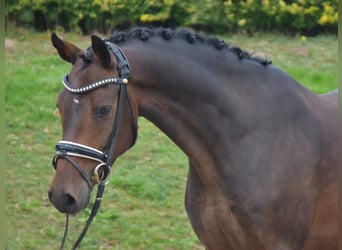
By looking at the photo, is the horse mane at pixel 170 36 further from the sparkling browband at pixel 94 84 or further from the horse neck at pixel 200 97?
the sparkling browband at pixel 94 84

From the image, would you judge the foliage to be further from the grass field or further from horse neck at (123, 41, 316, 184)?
horse neck at (123, 41, 316, 184)

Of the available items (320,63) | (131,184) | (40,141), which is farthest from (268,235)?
(320,63)

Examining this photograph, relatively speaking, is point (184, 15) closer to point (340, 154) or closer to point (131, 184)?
point (131, 184)

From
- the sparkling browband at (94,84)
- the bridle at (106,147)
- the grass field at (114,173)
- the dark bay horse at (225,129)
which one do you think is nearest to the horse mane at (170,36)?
the dark bay horse at (225,129)

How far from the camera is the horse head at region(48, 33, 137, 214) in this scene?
3223mm

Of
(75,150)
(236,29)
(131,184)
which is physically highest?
(75,150)

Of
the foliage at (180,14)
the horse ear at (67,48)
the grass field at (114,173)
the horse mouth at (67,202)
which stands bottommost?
the grass field at (114,173)

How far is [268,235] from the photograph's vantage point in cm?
358

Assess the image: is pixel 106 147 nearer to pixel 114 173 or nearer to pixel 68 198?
pixel 68 198

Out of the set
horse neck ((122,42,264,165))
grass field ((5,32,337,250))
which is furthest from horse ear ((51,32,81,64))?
grass field ((5,32,337,250))

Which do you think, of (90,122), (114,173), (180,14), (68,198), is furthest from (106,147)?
(180,14)

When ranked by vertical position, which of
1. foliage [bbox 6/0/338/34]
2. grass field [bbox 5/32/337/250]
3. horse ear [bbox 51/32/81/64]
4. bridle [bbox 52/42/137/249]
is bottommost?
grass field [bbox 5/32/337/250]

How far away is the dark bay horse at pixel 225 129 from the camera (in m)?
3.35

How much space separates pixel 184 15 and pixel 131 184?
12.2ft
